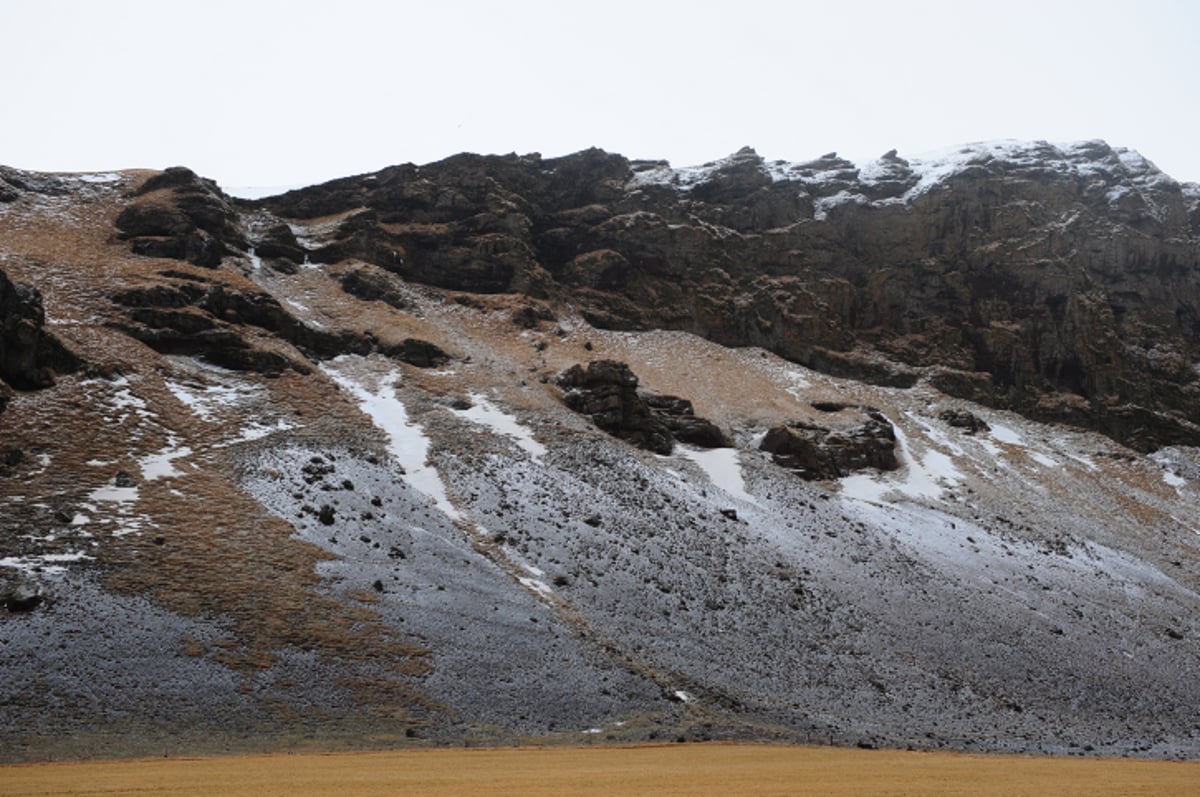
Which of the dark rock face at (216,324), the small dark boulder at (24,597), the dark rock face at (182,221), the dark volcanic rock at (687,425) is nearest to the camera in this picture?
the small dark boulder at (24,597)

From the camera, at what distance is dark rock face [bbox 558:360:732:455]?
53.7 meters

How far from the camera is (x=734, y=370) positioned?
239ft

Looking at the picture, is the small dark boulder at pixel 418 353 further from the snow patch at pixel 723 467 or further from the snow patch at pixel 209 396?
the snow patch at pixel 723 467

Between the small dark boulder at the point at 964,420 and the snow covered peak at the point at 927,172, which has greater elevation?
the snow covered peak at the point at 927,172

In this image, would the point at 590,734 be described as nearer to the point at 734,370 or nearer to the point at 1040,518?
the point at 1040,518

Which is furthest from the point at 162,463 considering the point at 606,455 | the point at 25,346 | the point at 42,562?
the point at 606,455

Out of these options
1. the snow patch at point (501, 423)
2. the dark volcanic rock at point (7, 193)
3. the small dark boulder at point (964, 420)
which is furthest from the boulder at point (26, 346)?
the small dark boulder at point (964, 420)

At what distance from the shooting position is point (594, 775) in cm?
1620

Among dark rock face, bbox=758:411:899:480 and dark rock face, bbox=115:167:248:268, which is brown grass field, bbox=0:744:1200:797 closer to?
dark rock face, bbox=758:411:899:480

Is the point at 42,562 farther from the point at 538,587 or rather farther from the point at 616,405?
the point at 616,405

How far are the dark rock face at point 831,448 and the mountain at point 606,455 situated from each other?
0.29 m

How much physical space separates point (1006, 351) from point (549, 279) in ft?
167

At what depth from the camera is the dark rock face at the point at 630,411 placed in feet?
176

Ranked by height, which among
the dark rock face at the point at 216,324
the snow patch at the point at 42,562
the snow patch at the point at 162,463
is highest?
the dark rock face at the point at 216,324
